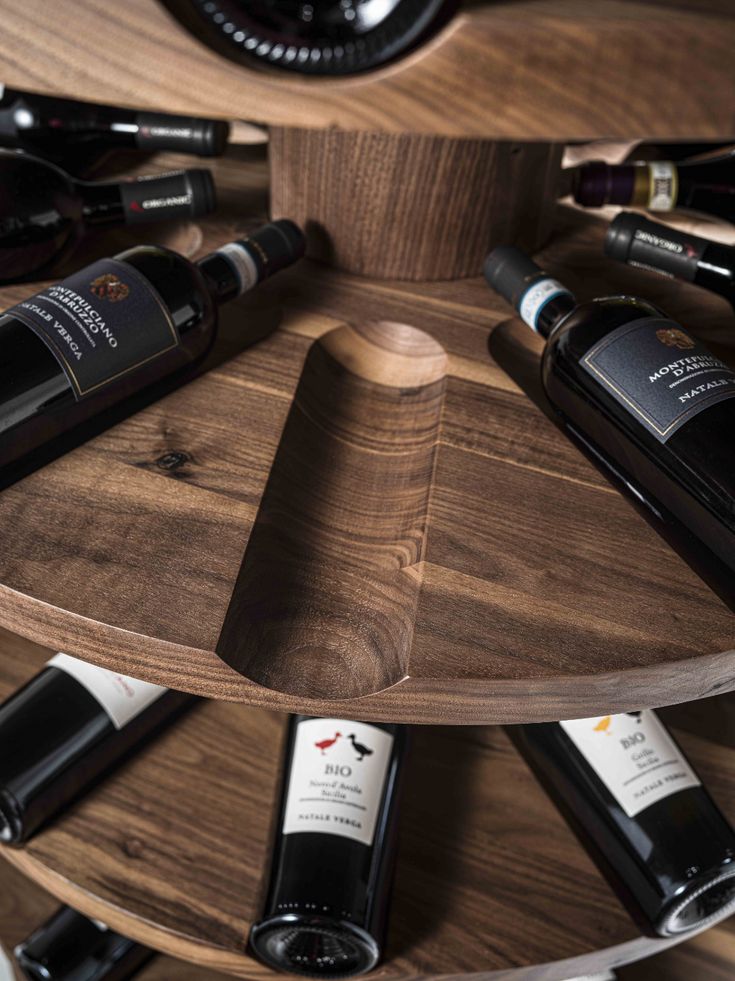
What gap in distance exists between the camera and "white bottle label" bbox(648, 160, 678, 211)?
768 millimetres

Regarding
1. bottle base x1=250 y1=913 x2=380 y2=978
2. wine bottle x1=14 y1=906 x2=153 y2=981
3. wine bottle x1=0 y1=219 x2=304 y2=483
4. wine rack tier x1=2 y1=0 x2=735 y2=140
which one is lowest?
wine bottle x1=14 y1=906 x2=153 y2=981

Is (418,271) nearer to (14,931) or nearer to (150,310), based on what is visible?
(150,310)

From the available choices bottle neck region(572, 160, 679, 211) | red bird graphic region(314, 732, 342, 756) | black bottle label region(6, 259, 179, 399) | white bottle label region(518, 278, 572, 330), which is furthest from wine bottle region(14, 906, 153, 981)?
bottle neck region(572, 160, 679, 211)

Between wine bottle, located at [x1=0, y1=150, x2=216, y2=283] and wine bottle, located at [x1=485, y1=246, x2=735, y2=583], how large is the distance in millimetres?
340

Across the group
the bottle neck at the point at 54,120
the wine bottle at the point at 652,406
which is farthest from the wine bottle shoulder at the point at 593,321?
the bottle neck at the point at 54,120

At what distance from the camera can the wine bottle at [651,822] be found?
617mm

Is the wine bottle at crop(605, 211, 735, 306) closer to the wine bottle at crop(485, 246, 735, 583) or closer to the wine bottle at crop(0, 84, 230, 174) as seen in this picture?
the wine bottle at crop(485, 246, 735, 583)

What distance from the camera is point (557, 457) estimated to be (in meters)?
0.56

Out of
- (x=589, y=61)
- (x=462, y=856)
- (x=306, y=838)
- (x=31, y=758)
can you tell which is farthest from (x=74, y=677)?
(x=589, y=61)

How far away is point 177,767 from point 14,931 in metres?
0.34

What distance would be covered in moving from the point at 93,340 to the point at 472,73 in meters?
0.28

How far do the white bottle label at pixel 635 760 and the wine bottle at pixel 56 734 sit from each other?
0.36 meters

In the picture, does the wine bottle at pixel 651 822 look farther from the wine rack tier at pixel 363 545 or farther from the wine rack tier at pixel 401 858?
the wine rack tier at pixel 363 545

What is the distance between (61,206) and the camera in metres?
0.69
